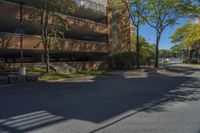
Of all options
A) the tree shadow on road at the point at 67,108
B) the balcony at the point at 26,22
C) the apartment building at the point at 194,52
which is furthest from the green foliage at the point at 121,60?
the apartment building at the point at 194,52

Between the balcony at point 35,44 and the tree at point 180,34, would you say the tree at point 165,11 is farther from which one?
the tree at point 180,34

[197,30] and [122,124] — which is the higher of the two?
[197,30]

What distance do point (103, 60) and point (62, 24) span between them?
12.0 meters

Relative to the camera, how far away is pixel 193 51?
5669 cm

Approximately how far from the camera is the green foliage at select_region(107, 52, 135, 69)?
2936cm

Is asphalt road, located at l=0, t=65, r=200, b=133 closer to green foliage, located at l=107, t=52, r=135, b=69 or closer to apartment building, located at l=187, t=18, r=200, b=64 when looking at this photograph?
green foliage, located at l=107, t=52, r=135, b=69

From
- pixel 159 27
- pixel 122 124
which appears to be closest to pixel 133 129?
pixel 122 124

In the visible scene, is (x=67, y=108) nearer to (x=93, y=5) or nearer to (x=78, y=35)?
(x=93, y=5)

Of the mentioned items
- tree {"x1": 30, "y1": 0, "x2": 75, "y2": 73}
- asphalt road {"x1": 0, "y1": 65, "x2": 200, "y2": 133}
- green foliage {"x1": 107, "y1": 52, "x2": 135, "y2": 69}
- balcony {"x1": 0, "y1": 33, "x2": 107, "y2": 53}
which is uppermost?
tree {"x1": 30, "y1": 0, "x2": 75, "y2": 73}

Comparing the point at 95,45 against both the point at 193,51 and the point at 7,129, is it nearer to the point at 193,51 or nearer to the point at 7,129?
the point at 7,129

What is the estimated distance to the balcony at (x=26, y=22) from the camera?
67.9ft

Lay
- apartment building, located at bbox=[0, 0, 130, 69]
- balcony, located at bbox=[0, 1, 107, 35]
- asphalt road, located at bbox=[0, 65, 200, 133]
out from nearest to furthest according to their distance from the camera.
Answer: asphalt road, located at bbox=[0, 65, 200, 133], balcony, located at bbox=[0, 1, 107, 35], apartment building, located at bbox=[0, 0, 130, 69]

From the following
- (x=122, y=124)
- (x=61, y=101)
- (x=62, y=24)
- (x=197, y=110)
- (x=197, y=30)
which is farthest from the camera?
(x=197, y=30)

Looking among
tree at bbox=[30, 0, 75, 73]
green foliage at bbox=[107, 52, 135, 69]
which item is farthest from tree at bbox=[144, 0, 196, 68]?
tree at bbox=[30, 0, 75, 73]
